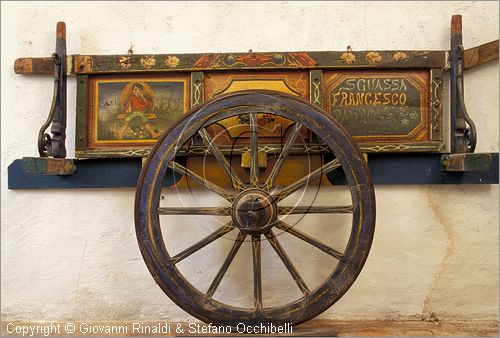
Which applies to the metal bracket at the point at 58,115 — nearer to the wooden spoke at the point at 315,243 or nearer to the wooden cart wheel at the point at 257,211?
the wooden cart wheel at the point at 257,211

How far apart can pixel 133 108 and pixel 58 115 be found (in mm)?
304

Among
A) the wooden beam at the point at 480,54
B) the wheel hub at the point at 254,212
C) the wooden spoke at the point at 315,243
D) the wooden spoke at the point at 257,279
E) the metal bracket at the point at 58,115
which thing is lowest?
the wooden spoke at the point at 257,279

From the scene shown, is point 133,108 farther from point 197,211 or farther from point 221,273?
point 221,273

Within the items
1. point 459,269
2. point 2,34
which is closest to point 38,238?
point 2,34

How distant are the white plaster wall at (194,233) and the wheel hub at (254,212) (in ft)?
1.30

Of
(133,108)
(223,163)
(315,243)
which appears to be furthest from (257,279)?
(133,108)

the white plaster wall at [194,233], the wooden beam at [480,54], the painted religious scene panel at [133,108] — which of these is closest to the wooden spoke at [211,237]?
the white plaster wall at [194,233]

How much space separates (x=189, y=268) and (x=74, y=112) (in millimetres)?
811

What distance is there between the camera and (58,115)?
1971 millimetres

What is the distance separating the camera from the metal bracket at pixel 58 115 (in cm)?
194

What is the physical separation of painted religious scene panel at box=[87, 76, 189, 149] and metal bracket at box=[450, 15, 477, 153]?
1.07m

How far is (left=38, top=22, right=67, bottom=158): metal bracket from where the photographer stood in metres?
1.94

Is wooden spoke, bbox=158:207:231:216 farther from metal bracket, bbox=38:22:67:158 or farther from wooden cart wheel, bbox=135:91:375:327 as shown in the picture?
metal bracket, bbox=38:22:67:158

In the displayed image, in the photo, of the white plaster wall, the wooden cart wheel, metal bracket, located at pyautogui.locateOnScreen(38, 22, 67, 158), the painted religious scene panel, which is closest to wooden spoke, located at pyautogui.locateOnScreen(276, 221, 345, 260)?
the wooden cart wheel
